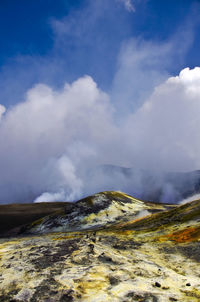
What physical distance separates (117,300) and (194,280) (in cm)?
829

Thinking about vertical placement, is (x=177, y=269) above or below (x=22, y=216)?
below

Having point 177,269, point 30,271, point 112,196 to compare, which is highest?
point 112,196

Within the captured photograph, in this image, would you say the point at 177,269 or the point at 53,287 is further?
the point at 177,269

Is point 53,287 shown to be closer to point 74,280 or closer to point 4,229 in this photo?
point 74,280

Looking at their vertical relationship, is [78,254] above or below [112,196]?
below

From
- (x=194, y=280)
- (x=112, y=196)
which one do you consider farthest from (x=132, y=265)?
(x=112, y=196)

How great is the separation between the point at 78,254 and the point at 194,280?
11885 millimetres

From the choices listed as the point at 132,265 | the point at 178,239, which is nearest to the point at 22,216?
the point at 178,239

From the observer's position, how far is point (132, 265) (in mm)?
21859

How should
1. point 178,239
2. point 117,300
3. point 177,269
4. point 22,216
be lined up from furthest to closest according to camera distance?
1. point 22,216
2. point 178,239
3. point 177,269
4. point 117,300

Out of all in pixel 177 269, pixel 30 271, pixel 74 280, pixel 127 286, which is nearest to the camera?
pixel 127 286

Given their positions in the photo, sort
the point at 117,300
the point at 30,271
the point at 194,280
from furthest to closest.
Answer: the point at 30,271 < the point at 194,280 < the point at 117,300

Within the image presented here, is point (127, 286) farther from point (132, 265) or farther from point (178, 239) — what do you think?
point (178, 239)

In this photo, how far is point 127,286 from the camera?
1623cm
